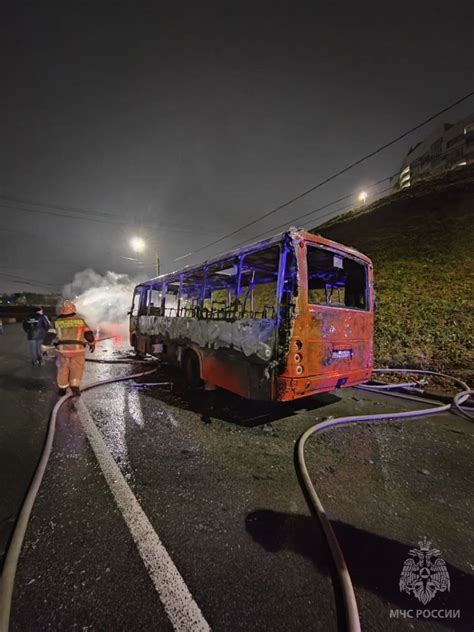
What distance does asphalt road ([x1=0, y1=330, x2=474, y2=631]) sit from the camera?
157 centimetres

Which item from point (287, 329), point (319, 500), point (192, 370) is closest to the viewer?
point (319, 500)

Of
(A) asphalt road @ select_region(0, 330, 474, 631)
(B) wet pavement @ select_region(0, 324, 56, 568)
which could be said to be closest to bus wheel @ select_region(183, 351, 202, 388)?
(A) asphalt road @ select_region(0, 330, 474, 631)

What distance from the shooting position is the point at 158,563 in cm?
183

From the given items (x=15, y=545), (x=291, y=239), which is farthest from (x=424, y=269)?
(x=15, y=545)

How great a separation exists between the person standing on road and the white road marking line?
7.82 m

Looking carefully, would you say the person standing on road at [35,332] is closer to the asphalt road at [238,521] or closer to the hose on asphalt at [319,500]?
the asphalt road at [238,521]

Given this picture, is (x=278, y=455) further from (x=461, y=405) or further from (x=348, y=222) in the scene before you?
(x=348, y=222)

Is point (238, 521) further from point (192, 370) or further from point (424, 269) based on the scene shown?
point (424, 269)

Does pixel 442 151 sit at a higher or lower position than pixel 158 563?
higher

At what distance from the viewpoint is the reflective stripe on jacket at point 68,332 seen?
17.3 feet

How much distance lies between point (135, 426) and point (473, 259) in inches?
623

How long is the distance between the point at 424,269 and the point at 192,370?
1298cm

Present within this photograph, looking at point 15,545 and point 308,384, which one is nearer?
point 15,545

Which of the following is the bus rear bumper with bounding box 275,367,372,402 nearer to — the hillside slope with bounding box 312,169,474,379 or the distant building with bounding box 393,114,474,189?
the hillside slope with bounding box 312,169,474,379
